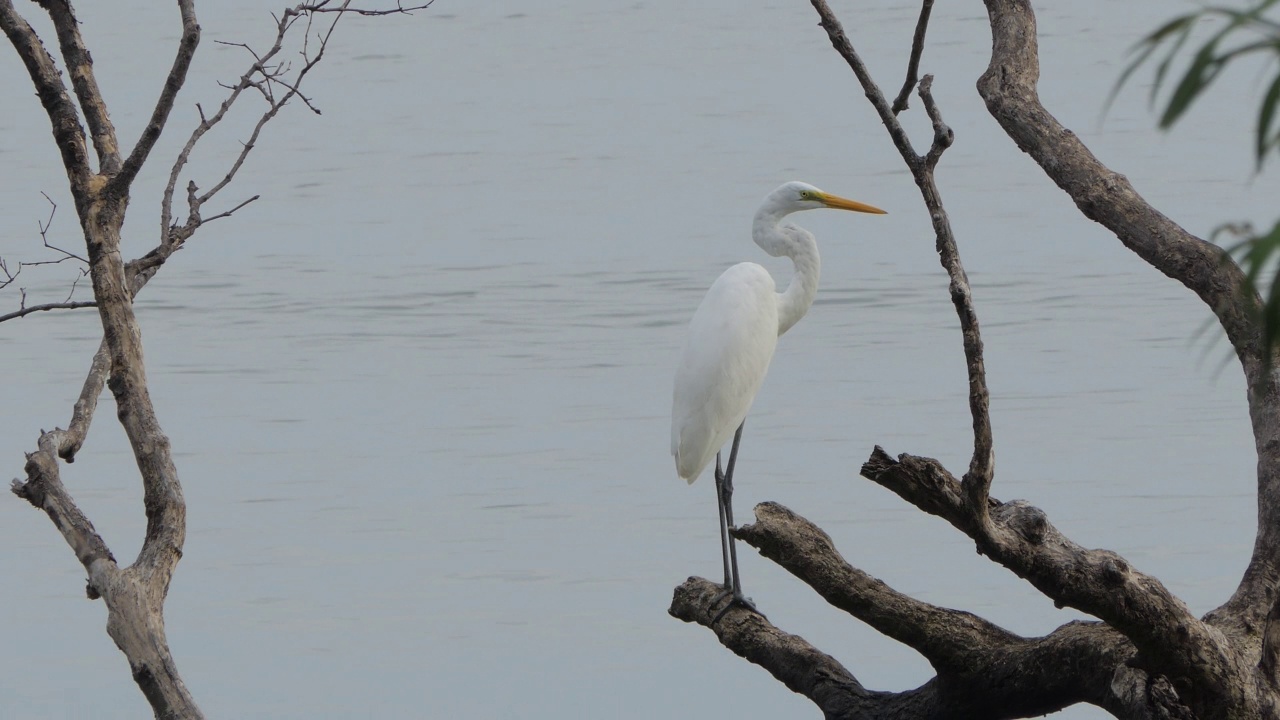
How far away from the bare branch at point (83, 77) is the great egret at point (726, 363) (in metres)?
1.80

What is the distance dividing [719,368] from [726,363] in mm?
27

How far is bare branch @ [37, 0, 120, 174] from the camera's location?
12.2 feet

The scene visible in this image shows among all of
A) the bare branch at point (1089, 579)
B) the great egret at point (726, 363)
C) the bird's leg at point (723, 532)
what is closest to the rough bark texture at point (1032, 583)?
the bare branch at point (1089, 579)

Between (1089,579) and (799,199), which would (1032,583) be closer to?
(1089,579)

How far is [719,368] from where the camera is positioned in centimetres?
491

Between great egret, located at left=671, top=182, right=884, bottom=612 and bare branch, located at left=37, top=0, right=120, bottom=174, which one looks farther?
great egret, located at left=671, top=182, right=884, bottom=612

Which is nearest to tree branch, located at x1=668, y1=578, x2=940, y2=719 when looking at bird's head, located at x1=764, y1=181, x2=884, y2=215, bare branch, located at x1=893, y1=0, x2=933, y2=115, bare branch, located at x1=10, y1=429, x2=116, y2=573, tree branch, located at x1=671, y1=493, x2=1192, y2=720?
tree branch, located at x1=671, y1=493, x2=1192, y2=720

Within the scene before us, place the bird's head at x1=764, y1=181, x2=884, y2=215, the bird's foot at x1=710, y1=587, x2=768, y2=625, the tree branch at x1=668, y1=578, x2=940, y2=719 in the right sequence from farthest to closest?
1. the bird's head at x1=764, y1=181, x2=884, y2=215
2. the bird's foot at x1=710, y1=587, x2=768, y2=625
3. the tree branch at x1=668, y1=578, x2=940, y2=719

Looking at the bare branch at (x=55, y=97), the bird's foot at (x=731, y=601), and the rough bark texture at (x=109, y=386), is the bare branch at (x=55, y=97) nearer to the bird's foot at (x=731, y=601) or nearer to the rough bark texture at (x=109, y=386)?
the rough bark texture at (x=109, y=386)

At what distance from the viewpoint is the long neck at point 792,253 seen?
5.29m

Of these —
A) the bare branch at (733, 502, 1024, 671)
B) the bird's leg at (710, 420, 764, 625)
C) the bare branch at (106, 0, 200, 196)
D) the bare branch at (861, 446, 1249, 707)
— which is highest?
the bare branch at (106, 0, 200, 196)

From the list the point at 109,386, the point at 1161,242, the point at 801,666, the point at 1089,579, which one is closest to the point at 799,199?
the point at 1161,242

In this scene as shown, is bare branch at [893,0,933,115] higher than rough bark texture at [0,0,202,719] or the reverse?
higher

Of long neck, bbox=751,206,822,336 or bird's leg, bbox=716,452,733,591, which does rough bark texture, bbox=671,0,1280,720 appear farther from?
long neck, bbox=751,206,822,336
